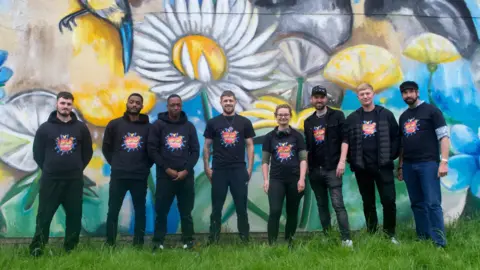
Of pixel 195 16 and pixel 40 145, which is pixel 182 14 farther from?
pixel 40 145

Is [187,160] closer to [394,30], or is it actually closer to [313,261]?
[313,261]

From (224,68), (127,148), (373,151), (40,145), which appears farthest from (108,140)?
(373,151)

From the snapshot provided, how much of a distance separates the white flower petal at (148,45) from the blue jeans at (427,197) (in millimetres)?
3513

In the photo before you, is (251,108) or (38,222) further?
(251,108)

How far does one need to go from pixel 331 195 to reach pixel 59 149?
9.67ft

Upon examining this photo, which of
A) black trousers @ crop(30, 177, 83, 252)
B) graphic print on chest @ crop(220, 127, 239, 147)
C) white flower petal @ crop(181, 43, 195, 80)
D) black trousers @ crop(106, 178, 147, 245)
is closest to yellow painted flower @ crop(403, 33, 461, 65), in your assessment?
graphic print on chest @ crop(220, 127, 239, 147)

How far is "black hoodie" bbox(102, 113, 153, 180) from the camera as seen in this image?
4679 mm

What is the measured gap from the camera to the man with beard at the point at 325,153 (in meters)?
4.47

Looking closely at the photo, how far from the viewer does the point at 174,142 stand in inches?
186

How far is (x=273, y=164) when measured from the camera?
15.3ft

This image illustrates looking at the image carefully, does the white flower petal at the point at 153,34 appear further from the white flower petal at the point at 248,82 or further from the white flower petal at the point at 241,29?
the white flower petal at the point at 248,82

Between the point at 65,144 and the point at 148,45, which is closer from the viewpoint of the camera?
the point at 65,144

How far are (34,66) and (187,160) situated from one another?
2.74 metres

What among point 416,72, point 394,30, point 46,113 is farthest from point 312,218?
point 46,113
